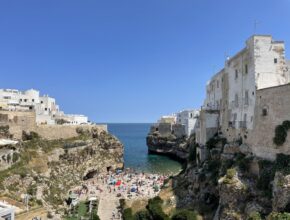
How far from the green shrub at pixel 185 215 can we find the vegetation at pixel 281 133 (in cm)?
863

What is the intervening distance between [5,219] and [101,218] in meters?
15.7

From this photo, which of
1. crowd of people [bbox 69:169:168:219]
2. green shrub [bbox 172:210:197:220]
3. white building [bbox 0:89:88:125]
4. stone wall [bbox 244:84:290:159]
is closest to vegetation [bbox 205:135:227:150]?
stone wall [bbox 244:84:290:159]

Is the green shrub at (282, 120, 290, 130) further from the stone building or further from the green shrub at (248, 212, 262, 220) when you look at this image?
the green shrub at (248, 212, 262, 220)

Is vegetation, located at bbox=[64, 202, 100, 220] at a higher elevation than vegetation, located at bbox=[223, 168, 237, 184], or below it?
below

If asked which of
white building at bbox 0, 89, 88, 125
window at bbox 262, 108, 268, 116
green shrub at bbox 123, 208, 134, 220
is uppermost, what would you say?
white building at bbox 0, 89, 88, 125

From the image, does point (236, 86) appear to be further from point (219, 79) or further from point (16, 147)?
point (16, 147)

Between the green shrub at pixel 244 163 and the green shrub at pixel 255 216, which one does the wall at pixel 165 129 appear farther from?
the green shrub at pixel 255 216

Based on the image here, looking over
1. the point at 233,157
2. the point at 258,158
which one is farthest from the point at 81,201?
the point at 258,158

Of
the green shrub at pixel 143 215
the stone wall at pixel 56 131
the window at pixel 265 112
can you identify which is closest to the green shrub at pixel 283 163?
the window at pixel 265 112

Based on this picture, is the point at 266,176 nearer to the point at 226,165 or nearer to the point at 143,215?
the point at 226,165

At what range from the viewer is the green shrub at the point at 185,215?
25.2 m

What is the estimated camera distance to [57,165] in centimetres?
4344

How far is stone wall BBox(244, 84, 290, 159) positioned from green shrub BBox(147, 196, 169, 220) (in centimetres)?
911

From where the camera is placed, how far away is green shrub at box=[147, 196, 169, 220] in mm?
26748
